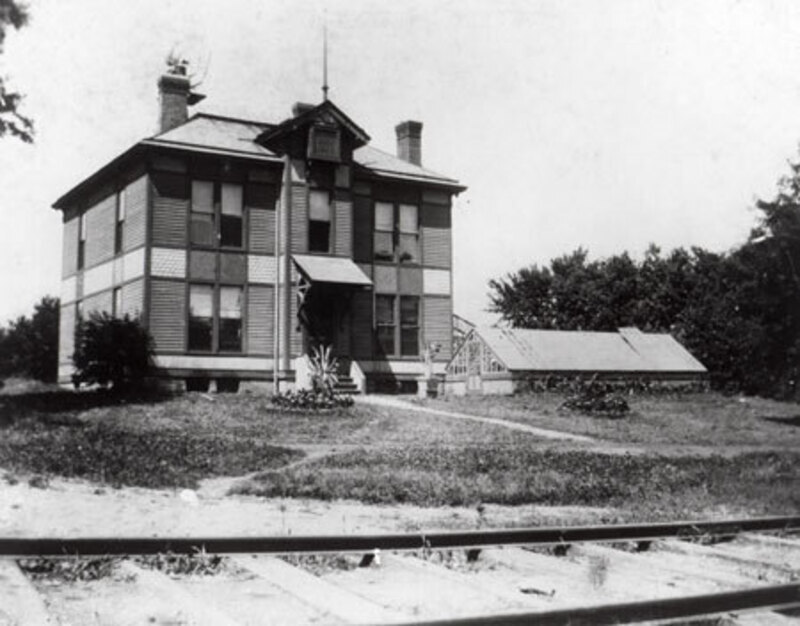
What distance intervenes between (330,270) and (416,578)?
2012cm

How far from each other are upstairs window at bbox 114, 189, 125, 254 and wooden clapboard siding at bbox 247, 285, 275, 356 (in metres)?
4.31

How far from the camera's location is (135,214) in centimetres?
2603

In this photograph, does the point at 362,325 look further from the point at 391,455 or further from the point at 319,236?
the point at 391,455

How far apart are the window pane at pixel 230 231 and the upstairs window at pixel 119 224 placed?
3.20m

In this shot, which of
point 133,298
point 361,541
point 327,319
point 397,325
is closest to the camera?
point 361,541

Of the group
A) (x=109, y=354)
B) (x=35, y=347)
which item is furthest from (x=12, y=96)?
(x=35, y=347)

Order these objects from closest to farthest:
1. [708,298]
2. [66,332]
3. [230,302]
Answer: [230,302]
[66,332]
[708,298]

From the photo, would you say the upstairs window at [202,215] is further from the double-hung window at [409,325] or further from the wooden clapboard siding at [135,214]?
the double-hung window at [409,325]

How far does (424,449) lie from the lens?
1627cm

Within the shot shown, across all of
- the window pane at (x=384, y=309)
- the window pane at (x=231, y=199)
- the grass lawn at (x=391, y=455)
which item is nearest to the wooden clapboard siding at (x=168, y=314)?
the window pane at (x=231, y=199)

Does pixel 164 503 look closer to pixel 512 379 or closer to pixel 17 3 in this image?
pixel 17 3

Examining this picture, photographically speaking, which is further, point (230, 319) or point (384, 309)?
point (384, 309)

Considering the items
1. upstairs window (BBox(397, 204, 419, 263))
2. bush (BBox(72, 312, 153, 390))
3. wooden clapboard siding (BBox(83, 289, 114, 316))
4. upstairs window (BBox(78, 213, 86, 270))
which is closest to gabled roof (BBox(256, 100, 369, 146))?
upstairs window (BBox(397, 204, 419, 263))

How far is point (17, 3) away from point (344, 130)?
17.3m
